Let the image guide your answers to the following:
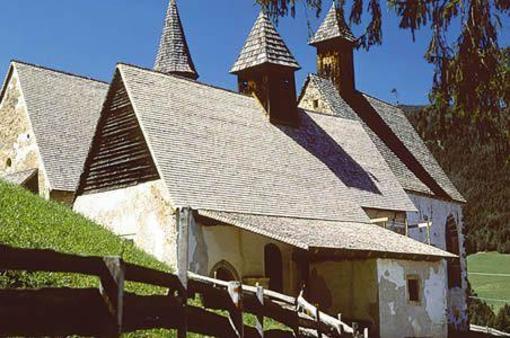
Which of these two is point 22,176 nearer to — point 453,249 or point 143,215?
point 143,215

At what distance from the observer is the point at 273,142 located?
75.0ft

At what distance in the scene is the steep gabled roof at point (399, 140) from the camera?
99.8 ft

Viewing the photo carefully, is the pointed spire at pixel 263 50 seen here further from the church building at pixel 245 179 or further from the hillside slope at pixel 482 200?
the hillside slope at pixel 482 200

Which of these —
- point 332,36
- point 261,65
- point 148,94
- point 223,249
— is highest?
point 332,36

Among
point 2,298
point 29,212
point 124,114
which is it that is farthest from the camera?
point 124,114

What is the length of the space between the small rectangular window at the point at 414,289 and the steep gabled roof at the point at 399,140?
9.48 metres

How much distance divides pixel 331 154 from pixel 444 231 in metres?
10.5

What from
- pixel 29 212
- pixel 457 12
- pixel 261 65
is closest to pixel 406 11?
pixel 457 12

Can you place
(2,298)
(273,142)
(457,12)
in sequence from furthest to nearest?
1. (273,142)
2. (457,12)
3. (2,298)

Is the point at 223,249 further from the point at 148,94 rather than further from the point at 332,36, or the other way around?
the point at 332,36

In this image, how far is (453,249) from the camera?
33.3 metres

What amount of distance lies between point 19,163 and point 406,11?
17.8 metres

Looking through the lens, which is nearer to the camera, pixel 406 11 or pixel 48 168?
pixel 406 11

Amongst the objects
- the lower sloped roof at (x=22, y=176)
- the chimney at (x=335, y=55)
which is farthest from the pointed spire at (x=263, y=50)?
the chimney at (x=335, y=55)
